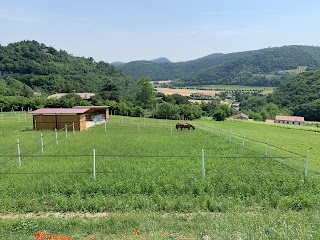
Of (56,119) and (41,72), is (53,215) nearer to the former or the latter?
(56,119)

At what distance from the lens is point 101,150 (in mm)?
18219

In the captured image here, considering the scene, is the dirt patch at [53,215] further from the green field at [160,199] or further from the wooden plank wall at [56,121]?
the wooden plank wall at [56,121]

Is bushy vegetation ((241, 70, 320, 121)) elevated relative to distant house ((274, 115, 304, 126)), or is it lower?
elevated

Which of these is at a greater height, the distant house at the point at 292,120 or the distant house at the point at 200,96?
the distant house at the point at 200,96

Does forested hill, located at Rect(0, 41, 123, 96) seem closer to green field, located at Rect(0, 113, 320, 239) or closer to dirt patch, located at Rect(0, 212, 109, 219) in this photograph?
green field, located at Rect(0, 113, 320, 239)

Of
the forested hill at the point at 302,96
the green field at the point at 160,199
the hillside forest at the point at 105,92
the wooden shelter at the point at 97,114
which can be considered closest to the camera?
the green field at the point at 160,199

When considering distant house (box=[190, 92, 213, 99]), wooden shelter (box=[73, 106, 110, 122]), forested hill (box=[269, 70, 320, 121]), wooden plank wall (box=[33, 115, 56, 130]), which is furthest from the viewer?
distant house (box=[190, 92, 213, 99])

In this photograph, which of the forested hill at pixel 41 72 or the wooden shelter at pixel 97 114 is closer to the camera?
the wooden shelter at pixel 97 114

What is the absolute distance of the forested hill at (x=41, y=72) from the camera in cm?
11000

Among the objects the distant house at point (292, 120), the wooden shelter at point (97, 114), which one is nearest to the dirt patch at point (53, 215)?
the wooden shelter at point (97, 114)

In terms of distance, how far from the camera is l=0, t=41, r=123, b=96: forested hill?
110m

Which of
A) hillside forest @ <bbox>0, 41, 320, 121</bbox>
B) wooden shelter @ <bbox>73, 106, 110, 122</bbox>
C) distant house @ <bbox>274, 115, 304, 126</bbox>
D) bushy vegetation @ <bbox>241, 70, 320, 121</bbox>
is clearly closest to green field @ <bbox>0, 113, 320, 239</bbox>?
wooden shelter @ <bbox>73, 106, 110, 122</bbox>

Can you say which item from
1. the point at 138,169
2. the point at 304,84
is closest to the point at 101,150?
the point at 138,169

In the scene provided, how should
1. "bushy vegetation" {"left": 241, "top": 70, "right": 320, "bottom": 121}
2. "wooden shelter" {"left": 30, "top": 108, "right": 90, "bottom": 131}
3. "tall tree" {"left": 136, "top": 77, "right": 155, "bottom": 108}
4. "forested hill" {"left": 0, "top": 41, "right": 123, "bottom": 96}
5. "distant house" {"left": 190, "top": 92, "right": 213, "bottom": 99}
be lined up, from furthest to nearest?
"distant house" {"left": 190, "top": 92, "right": 213, "bottom": 99}, "forested hill" {"left": 0, "top": 41, "right": 123, "bottom": 96}, "bushy vegetation" {"left": 241, "top": 70, "right": 320, "bottom": 121}, "tall tree" {"left": 136, "top": 77, "right": 155, "bottom": 108}, "wooden shelter" {"left": 30, "top": 108, "right": 90, "bottom": 131}
